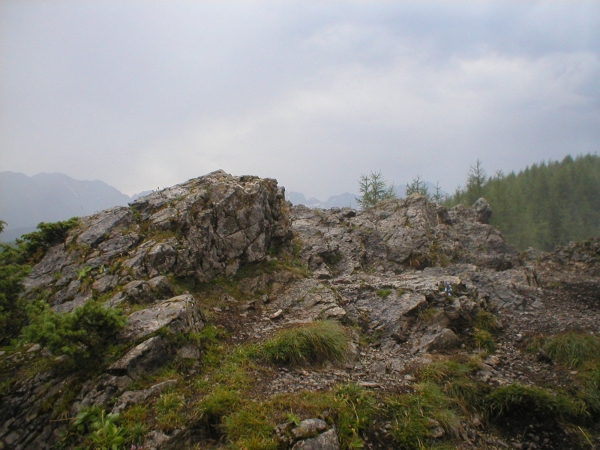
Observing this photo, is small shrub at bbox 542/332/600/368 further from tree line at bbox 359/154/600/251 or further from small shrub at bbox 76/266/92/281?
tree line at bbox 359/154/600/251

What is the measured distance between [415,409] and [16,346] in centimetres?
1175

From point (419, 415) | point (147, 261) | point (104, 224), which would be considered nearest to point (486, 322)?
point (419, 415)

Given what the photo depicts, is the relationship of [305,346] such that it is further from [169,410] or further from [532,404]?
[532,404]

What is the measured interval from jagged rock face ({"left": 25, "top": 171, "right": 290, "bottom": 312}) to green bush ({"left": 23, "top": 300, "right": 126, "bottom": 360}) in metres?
2.46

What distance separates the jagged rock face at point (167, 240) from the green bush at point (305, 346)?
476 centimetres

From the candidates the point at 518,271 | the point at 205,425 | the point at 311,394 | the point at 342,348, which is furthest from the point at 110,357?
the point at 518,271

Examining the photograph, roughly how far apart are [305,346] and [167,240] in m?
7.71

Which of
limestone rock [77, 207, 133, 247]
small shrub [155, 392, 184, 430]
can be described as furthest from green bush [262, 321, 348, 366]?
limestone rock [77, 207, 133, 247]

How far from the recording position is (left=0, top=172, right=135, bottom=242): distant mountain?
119 m

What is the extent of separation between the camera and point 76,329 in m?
7.88

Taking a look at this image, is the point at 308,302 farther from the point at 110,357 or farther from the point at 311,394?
the point at 110,357

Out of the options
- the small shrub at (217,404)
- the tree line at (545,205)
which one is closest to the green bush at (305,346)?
the small shrub at (217,404)

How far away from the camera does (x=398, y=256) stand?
22484mm

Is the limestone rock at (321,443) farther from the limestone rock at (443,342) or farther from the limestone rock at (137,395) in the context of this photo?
the limestone rock at (443,342)
